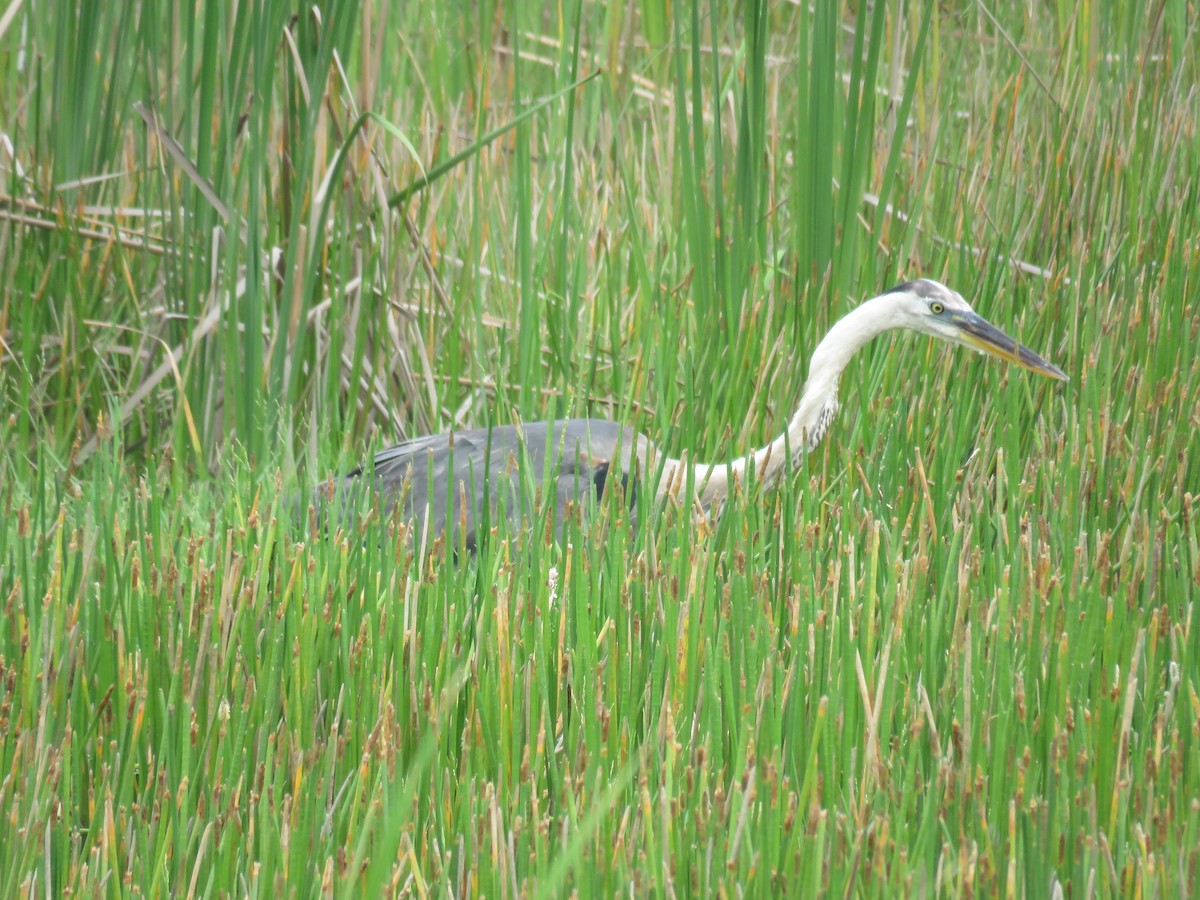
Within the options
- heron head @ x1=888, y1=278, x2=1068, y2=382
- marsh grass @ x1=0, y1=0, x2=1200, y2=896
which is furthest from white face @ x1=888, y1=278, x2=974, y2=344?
marsh grass @ x1=0, y1=0, x2=1200, y2=896

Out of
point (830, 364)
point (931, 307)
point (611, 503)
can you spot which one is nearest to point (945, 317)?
point (931, 307)

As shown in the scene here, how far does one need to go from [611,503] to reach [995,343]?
4.19 feet

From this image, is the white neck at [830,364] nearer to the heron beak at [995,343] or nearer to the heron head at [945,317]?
the heron head at [945,317]

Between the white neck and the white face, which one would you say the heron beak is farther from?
the white neck

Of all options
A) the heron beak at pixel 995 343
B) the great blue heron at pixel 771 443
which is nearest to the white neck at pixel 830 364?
the great blue heron at pixel 771 443

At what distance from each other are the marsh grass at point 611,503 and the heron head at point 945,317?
117 mm

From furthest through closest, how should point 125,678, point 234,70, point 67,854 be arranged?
1. point 234,70
2. point 125,678
3. point 67,854

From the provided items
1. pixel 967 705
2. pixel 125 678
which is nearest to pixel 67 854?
pixel 125 678

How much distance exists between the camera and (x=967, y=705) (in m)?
1.61

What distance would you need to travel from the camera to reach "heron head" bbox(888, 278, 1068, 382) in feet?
10.1

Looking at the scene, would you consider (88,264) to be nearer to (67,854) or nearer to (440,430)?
(440,430)

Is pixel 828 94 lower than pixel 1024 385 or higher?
higher

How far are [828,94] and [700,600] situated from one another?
5.37 feet

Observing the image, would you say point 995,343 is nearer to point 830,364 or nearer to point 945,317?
point 945,317
